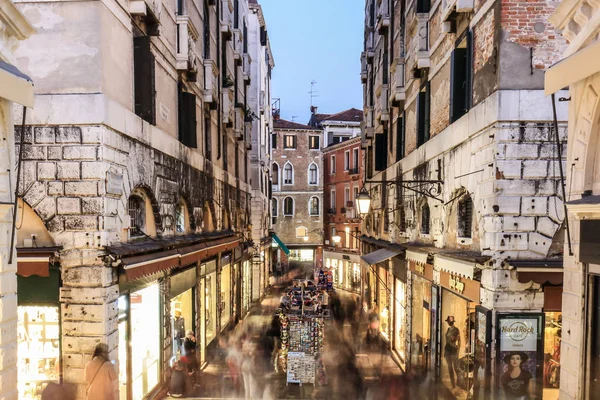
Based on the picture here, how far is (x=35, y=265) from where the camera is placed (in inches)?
251

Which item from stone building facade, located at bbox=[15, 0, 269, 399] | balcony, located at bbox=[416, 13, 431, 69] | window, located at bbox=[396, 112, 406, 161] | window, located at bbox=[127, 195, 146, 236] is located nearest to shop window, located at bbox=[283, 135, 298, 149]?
window, located at bbox=[396, 112, 406, 161]

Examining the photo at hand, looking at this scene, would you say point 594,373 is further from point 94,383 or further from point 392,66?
point 392,66

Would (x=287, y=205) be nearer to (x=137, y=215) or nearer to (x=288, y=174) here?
(x=288, y=174)

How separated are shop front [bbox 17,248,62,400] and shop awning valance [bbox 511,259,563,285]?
7.14m

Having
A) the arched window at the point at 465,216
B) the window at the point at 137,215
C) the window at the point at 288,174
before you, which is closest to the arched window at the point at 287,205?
the window at the point at 288,174

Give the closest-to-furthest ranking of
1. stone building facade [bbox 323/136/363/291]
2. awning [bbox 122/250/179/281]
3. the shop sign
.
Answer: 1. awning [bbox 122/250/179/281]
2. the shop sign
3. stone building facade [bbox 323/136/363/291]

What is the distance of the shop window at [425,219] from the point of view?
460 inches

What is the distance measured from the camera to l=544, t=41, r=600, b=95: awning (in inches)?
169

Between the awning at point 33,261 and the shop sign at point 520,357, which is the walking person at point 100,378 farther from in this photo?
the shop sign at point 520,357

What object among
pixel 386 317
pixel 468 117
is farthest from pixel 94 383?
pixel 386 317

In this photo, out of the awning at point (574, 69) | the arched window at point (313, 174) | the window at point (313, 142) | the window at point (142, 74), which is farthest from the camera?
the window at point (313, 142)

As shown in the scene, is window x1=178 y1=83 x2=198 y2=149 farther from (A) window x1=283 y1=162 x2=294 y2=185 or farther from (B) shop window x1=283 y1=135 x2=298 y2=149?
(B) shop window x1=283 y1=135 x2=298 y2=149

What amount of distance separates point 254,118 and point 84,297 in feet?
64.8

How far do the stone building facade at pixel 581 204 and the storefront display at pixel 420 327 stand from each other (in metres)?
5.98
